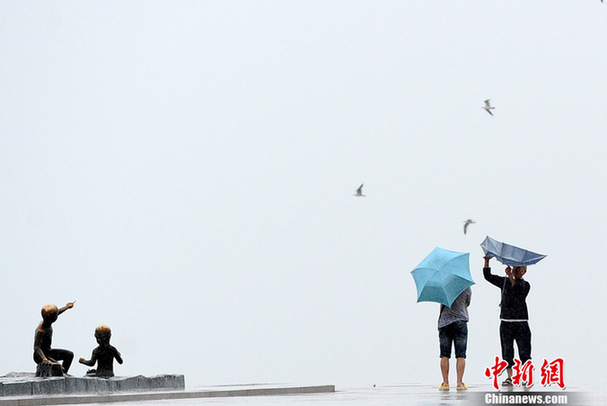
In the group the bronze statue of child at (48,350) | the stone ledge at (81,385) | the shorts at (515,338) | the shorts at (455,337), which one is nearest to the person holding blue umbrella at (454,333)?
the shorts at (455,337)

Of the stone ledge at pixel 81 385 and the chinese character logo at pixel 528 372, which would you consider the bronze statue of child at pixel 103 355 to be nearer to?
the stone ledge at pixel 81 385

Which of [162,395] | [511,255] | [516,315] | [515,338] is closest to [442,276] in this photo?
[511,255]

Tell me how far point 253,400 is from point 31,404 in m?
3.09

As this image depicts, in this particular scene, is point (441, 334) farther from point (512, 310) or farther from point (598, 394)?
point (598, 394)

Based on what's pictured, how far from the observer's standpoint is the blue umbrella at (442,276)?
2134cm

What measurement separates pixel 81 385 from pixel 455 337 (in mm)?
6072

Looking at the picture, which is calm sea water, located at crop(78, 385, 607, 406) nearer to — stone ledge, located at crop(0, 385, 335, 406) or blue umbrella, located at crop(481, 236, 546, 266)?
stone ledge, located at crop(0, 385, 335, 406)

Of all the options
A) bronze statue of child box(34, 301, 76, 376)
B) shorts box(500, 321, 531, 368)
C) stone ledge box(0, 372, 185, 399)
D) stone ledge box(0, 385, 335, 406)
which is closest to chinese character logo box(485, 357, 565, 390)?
shorts box(500, 321, 531, 368)

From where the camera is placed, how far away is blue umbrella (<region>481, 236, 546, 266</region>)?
21.2 metres

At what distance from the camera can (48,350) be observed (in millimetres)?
21859

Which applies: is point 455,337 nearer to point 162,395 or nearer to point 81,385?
point 162,395

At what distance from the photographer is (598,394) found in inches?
709

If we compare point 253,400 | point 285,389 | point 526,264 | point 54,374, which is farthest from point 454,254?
point 54,374

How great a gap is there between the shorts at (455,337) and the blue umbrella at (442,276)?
0.39 metres
